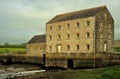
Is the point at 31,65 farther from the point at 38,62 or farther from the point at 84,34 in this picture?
the point at 84,34

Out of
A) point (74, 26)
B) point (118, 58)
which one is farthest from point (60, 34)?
point (118, 58)

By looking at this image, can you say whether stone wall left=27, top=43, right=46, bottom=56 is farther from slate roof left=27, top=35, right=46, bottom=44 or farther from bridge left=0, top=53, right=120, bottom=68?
bridge left=0, top=53, right=120, bottom=68

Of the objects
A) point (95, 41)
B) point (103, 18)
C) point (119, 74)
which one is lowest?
point (119, 74)

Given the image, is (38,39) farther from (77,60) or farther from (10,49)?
(77,60)


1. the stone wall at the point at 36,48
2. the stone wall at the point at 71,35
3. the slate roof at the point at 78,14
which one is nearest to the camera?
the stone wall at the point at 71,35

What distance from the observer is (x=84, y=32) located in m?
65.2

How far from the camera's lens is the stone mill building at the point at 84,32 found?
6338cm

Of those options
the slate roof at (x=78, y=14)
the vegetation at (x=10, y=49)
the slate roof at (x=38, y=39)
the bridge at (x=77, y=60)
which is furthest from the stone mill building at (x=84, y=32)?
the vegetation at (x=10, y=49)

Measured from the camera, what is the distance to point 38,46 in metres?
86.6

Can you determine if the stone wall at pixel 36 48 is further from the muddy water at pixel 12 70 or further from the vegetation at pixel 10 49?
the muddy water at pixel 12 70

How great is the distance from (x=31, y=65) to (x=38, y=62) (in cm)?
233

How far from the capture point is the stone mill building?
63375 mm

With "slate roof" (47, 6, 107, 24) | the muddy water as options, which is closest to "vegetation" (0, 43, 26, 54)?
"slate roof" (47, 6, 107, 24)

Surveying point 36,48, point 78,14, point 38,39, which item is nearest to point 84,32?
point 78,14
